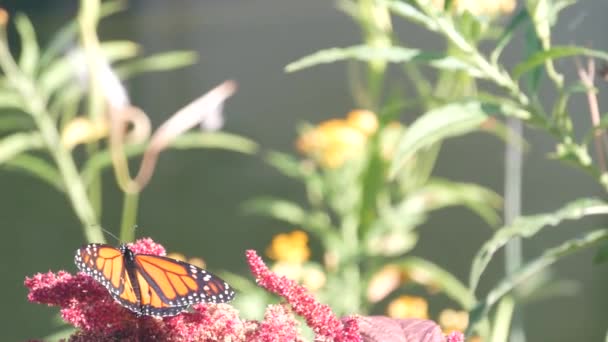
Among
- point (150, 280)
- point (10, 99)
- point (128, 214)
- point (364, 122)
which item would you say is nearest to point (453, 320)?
point (364, 122)

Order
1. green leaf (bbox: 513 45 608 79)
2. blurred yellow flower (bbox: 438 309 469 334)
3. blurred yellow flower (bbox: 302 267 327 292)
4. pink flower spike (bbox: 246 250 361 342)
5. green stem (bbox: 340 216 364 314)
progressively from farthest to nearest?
blurred yellow flower (bbox: 438 309 469 334) < blurred yellow flower (bbox: 302 267 327 292) < green stem (bbox: 340 216 364 314) < green leaf (bbox: 513 45 608 79) < pink flower spike (bbox: 246 250 361 342)

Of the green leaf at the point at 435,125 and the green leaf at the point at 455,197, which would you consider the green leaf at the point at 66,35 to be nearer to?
the green leaf at the point at 455,197

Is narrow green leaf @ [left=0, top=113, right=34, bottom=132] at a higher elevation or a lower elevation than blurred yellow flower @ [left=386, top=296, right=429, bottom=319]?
higher

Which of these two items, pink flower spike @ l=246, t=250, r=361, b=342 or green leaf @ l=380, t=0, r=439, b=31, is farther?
green leaf @ l=380, t=0, r=439, b=31

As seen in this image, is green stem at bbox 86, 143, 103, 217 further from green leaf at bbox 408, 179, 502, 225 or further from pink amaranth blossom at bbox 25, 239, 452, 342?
pink amaranth blossom at bbox 25, 239, 452, 342

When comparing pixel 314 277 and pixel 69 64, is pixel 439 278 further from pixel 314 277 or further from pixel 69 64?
pixel 69 64

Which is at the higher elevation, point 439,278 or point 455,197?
point 455,197

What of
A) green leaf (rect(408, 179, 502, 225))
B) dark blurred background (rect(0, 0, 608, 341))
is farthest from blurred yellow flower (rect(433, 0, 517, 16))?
green leaf (rect(408, 179, 502, 225))

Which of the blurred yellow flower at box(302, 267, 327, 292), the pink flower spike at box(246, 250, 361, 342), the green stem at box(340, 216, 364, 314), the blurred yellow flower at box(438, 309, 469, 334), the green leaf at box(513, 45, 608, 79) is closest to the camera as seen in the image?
the pink flower spike at box(246, 250, 361, 342)

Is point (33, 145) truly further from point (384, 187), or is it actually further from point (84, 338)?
point (84, 338)
